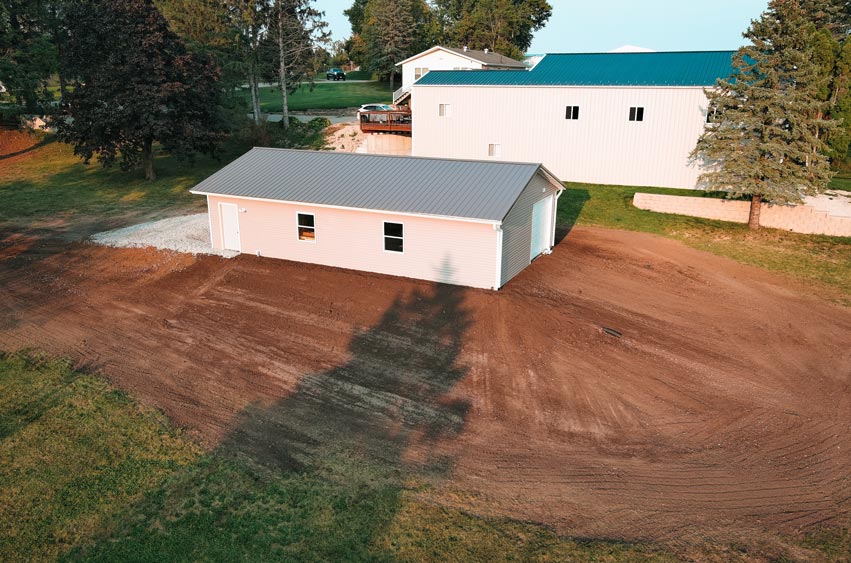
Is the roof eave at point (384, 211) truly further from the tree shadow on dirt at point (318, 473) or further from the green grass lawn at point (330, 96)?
the green grass lawn at point (330, 96)

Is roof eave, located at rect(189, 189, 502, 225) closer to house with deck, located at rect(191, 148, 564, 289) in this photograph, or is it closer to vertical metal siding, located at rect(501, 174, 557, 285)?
house with deck, located at rect(191, 148, 564, 289)

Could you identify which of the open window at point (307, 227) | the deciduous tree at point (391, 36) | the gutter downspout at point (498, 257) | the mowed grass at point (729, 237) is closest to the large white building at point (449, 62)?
the deciduous tree at point (391, 36)

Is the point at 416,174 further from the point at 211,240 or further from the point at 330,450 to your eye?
the point at 330,450

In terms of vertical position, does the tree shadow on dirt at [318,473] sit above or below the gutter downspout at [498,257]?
below

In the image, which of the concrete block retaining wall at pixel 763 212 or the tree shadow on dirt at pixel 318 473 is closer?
the tree shadow on dirt at pixel 318 473

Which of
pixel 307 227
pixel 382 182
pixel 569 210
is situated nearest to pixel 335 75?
pixel 569 210

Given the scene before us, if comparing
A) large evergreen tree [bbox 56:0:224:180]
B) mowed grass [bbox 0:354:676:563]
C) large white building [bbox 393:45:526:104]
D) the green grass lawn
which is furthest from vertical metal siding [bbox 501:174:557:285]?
the green grass lawn

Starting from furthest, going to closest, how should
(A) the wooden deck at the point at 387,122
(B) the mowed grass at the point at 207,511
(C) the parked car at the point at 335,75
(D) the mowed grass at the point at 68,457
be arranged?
(C) the parked car at the point at 335,75 < (A) the wooden deck at the point at 387,122 < (D) the mowed grass at the point at 68,457 < (B) the mowed grass at the point at 207,511
